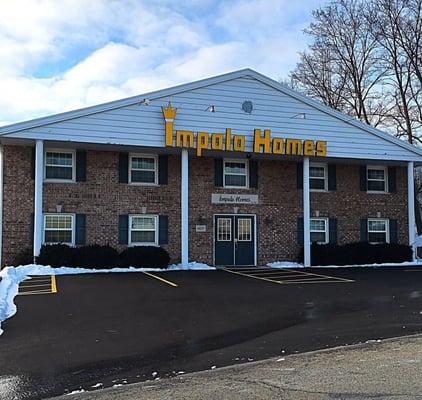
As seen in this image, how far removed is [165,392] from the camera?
16.9ft

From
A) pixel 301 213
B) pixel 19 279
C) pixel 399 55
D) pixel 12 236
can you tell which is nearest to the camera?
pixel 19 279

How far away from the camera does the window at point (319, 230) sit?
893 inches

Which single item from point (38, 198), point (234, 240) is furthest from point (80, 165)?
point (234, 240)

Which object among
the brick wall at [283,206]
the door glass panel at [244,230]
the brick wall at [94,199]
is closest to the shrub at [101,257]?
the brick wall at [94,199]

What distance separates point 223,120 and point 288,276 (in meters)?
6.59

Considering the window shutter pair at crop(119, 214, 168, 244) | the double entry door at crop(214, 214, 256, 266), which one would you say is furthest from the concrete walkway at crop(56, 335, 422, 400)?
the double entry door at crop(214, 214, 256, 266)

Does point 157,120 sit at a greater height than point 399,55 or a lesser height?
lesser

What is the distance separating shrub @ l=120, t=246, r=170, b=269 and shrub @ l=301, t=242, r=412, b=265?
6.32m

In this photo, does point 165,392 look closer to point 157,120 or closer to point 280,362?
point 280,362

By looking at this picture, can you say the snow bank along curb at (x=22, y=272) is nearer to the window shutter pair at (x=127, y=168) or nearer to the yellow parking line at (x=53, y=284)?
the yellow parking line at (x=53, y=284)

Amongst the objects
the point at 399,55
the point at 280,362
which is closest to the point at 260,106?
the point at 280,362

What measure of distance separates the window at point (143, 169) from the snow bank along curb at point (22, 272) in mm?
3560

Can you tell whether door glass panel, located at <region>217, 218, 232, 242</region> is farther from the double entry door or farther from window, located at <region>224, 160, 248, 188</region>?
window, located at <region>224, 160, 248, 188</region>

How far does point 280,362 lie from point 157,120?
46.1ft
